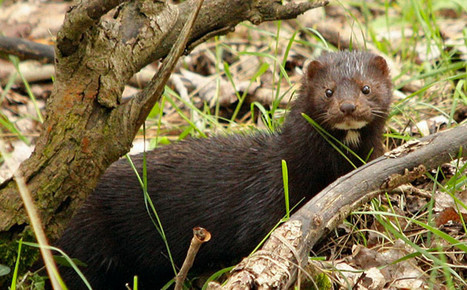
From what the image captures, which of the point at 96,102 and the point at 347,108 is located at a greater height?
the point at 96,102

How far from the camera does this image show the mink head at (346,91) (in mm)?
4664

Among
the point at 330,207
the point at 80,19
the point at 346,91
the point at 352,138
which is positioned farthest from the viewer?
the point at 352,138

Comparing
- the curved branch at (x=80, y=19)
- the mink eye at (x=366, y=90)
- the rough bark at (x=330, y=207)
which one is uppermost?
the curved branch at (x=80, y=19)

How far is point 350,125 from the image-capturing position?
15.3 ft

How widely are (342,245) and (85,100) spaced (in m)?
2.06

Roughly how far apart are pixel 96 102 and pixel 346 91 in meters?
1.84

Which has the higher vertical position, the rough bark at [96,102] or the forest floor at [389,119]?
the rough bark at [96,102]

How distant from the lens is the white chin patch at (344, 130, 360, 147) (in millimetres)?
4895

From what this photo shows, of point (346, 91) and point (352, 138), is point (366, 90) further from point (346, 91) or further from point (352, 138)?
point (352, 138)

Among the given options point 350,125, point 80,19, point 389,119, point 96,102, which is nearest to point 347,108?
point 350,125

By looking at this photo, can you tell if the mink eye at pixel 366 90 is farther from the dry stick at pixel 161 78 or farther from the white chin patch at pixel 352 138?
the dry stick at pixel 161 78

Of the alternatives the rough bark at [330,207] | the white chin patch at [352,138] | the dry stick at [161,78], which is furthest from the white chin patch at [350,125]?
the dry stick at [161,78]

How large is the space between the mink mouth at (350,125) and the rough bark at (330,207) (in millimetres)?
514

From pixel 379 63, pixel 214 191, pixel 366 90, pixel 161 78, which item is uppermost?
pixel 161 78
